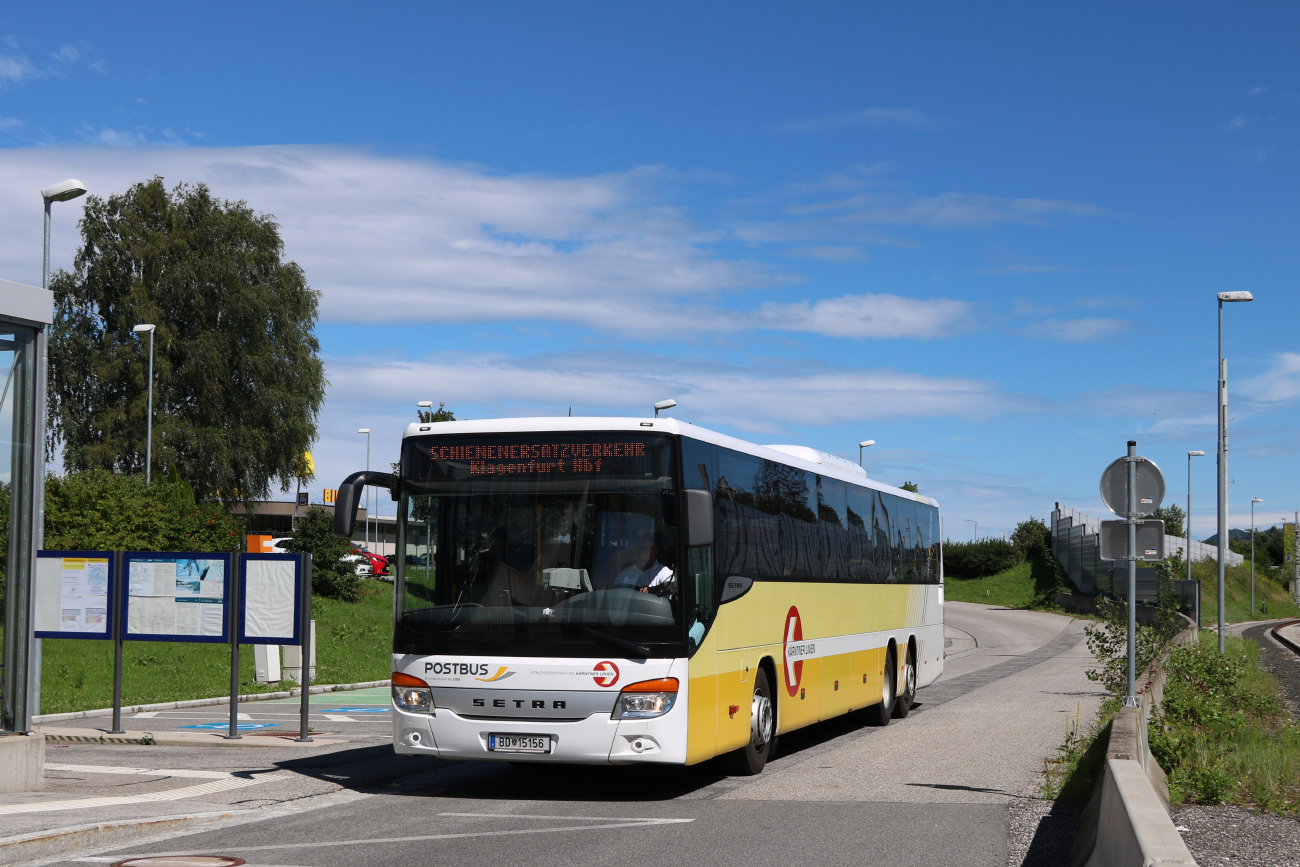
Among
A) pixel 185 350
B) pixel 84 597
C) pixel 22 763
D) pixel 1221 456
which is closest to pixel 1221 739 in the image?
pixel 22 763

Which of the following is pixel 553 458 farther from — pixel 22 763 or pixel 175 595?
pixel 175 595

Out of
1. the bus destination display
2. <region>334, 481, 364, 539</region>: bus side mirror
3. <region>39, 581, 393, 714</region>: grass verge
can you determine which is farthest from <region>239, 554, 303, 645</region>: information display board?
the bus destination display

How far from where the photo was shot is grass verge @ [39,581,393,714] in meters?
20.8

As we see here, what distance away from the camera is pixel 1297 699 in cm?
2336

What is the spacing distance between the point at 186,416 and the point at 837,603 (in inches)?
1571

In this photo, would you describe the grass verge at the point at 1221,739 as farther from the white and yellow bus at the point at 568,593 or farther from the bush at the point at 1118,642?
the white and yellow bus at the point at 568,593

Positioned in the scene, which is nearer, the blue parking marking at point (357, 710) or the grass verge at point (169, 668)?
the blue parking marking at point (357, 710)

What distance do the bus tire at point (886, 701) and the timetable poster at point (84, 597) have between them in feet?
31.0

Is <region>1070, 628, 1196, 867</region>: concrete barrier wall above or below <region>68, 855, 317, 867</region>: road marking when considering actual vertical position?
above

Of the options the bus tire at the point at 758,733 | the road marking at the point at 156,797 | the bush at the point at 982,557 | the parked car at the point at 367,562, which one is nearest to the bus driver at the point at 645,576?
the bus tire at the point at 758,733

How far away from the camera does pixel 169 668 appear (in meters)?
24.8

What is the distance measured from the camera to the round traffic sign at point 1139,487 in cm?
1330

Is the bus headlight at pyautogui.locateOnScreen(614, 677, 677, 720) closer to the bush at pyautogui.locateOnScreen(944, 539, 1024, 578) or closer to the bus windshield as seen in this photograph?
the bus windshield

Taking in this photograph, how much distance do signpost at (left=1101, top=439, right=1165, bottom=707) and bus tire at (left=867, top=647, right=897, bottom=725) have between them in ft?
16.6
